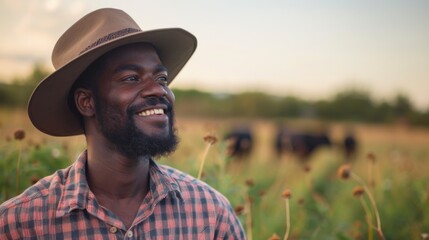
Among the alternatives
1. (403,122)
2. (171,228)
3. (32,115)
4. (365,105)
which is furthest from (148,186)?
(365,105)

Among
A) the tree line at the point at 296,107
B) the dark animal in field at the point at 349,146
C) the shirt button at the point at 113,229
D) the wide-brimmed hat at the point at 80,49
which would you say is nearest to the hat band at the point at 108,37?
the wide-brimmed hat at the point at 80,49

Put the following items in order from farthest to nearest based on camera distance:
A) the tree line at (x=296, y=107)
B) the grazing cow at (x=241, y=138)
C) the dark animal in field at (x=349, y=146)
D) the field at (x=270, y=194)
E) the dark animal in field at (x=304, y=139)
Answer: the tree line at (x=296, y=107) < the dark animal in field at (x=349, y=146) < the dark animal in field at (x=304, y=139) < the grazing cow at (x=241, y=138) < the field at (x=270, y=194)

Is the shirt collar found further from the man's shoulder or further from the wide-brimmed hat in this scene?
the wide-brimmed hat

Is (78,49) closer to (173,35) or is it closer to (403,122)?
(173,35)

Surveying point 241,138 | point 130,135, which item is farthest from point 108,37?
point 241,138

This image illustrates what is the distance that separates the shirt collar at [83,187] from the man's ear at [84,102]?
0.21 metres

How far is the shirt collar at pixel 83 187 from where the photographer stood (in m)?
2.30

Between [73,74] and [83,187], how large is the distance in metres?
0.55

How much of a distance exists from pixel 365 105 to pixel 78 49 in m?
55.2

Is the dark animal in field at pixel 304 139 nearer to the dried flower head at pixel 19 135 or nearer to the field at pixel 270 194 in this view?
the field at pixel 270 194

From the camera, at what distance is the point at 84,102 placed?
265cm

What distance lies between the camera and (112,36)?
8.24 feet

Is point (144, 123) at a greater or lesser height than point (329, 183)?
greater

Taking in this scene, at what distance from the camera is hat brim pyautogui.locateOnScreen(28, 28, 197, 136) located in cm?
245
